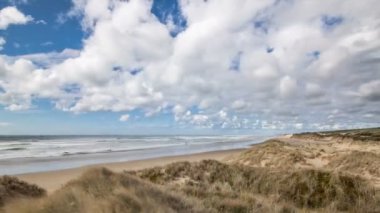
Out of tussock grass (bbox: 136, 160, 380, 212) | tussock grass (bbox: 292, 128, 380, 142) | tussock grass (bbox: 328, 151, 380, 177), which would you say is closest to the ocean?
tussock grass (bbox: 136, 160, 380, 212)

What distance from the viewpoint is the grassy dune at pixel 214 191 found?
709 centimetres

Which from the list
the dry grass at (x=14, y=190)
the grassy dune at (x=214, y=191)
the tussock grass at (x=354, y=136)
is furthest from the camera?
the tussock grass at (x=354, y=136)

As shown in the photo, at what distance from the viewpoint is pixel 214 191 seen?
10008 millimetres

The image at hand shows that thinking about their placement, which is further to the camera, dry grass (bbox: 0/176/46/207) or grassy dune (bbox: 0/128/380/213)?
dry grass (bbox: 0/176/46/207)

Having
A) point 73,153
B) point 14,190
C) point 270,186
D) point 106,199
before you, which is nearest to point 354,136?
point 73,153

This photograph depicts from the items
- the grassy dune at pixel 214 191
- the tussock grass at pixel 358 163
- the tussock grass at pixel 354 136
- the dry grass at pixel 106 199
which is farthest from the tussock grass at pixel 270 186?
the tussock grass at pixel 354 136

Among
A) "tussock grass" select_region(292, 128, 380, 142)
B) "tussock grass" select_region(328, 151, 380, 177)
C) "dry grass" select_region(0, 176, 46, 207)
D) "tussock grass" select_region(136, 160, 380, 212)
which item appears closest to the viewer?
"dry grass" select_region(0, 176, 46, 207)

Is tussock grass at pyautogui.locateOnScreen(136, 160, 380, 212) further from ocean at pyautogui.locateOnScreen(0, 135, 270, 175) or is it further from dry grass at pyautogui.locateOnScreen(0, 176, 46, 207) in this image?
ocean at pyautogui.locateOnScreen(0, 135, 270, 175)

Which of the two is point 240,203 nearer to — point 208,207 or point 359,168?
point 208,207

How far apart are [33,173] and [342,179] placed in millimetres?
14651

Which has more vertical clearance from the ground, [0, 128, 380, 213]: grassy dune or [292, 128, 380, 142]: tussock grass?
[292, 128, 380, 142]: tussock grass

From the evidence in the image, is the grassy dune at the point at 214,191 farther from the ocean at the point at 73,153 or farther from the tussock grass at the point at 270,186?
the ocean at the point at 73,153

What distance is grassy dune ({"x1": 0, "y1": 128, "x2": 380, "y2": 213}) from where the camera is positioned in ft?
23.3

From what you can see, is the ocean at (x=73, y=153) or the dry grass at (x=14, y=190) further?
the ocean at (x=73, y=153)
